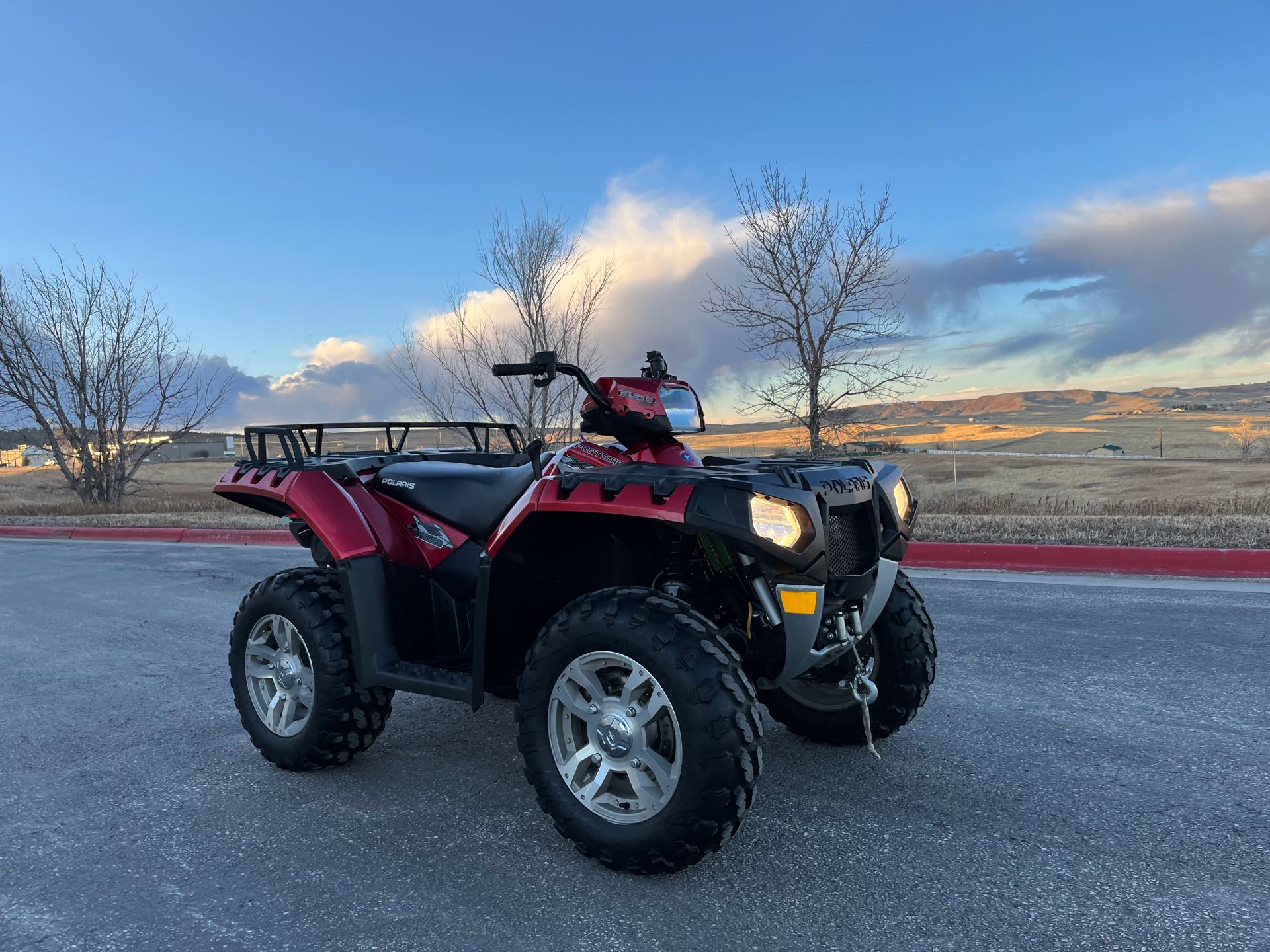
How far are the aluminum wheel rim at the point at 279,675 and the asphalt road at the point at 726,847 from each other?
0.82 feet

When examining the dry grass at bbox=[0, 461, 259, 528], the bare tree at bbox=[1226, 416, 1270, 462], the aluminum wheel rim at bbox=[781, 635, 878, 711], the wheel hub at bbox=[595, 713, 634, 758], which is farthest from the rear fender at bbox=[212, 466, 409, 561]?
the bare tree at bbox=[1226, 416, 1270, 462]

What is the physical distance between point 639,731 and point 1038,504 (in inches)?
525

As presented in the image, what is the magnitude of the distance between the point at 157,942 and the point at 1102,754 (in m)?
3.46

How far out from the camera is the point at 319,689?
344cm

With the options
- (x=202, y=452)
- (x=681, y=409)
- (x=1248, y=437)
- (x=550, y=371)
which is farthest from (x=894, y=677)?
(x=202, y=452)

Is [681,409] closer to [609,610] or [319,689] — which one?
[609,610]

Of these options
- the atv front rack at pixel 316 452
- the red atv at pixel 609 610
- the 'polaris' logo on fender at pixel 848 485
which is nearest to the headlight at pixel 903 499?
the red atv at pixel 609 610

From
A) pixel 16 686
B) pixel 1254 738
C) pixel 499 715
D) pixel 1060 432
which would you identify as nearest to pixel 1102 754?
pixel 1254 738

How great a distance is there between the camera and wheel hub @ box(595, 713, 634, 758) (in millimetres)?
2658

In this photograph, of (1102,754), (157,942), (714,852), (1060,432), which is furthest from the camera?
(1060,432)

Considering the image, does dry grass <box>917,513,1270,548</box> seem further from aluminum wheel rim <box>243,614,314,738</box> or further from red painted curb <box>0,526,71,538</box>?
red painted curb <box>0,526,71,538</box>

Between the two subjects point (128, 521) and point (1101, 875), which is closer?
point (1101, 875)

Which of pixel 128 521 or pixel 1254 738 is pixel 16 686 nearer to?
pixel 1254 738

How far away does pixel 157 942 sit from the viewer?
7.74 ft
